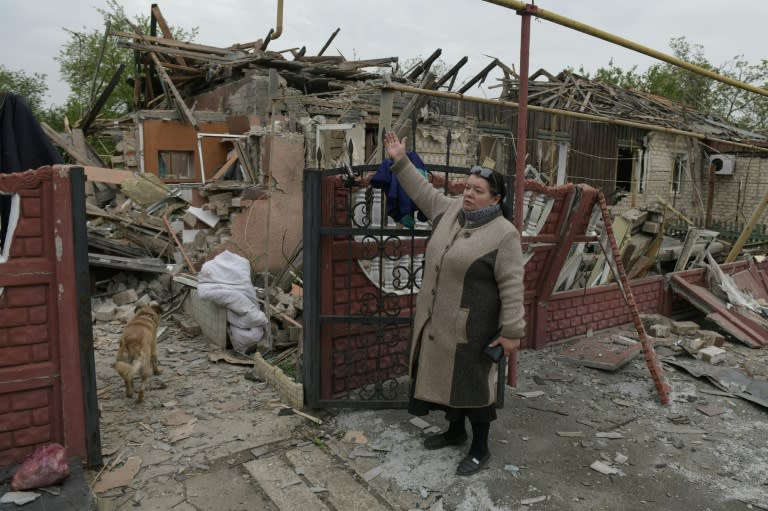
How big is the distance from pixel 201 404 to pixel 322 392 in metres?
1.13

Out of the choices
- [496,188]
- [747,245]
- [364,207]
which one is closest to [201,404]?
[364,207]

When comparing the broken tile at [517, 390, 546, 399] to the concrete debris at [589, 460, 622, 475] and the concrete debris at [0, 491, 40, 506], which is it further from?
the concrete debris at [0, 491, 40, 506]

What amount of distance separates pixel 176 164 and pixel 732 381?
41.1ft

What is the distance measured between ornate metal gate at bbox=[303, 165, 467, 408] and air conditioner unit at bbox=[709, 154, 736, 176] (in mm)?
17959

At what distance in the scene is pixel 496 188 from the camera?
319cm

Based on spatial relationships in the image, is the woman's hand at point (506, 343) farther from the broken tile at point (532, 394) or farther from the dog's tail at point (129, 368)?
the dog's tail at point (129, 368)

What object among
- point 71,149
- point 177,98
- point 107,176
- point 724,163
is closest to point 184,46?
point 177,98

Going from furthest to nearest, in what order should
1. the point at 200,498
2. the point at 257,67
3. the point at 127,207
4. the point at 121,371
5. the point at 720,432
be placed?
the point at 257,67
the point at 127,207
the point at 121,371
the point at 720,432
the point at 200,498

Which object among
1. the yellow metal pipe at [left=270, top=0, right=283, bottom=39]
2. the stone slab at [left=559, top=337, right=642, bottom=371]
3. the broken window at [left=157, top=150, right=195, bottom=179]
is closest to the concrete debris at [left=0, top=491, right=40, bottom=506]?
the yellow metal pipe at [left=270, top=0, right=283, bottom=39]

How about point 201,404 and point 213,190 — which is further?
point 213,190

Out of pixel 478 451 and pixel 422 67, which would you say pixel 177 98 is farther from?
pixel 478 451

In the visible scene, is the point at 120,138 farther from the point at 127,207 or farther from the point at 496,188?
the point at 496,188

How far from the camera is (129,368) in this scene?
4422mm

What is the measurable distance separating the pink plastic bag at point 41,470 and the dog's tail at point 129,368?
1.38 meters
